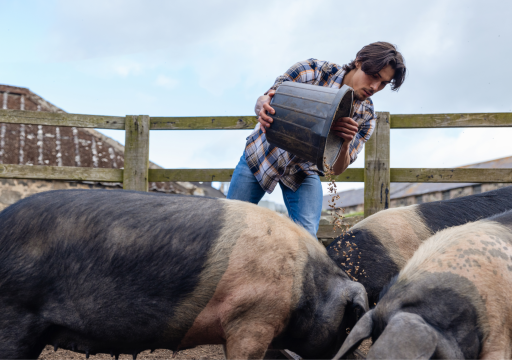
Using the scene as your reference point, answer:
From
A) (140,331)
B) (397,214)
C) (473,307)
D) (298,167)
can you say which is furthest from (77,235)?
(397,214)

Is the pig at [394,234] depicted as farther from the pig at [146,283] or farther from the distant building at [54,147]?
the distant building at [54,147]

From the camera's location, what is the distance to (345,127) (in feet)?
9.22

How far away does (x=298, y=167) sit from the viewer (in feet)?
10.1

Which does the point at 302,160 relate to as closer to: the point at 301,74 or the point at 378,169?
the point at 301,74

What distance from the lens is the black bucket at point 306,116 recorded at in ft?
8.01

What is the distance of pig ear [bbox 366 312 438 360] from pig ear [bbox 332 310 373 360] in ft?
0.40

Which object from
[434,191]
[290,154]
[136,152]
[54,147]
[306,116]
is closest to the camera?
[306,116]

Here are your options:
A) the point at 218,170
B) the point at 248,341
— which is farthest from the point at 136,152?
the point at 248,341

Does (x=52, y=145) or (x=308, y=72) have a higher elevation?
(x=308, y=72)

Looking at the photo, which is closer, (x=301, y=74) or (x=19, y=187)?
(x=301, y=74)

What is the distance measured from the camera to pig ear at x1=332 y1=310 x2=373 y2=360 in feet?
5.54

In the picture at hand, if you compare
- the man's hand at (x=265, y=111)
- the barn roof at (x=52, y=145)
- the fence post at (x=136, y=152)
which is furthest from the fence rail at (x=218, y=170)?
the barn roof at (x=52, y=145)

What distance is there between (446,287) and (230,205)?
1.08 meters

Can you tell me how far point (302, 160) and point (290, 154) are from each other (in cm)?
10
